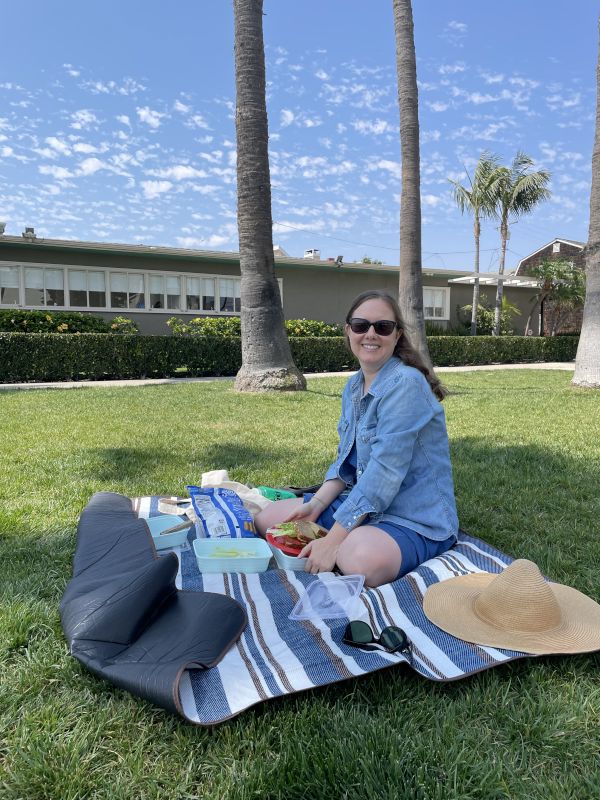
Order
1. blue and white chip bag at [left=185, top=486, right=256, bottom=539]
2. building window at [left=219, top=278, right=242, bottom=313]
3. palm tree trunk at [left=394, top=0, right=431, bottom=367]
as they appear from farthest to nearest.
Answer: building window at [left=219, top=278, right=242, bottom=313]
palm tree trunk at [left=394, top=0, right=431, bottom=367]
blue and white chip bag at [left=185, top=486, right=256, bottom=539]

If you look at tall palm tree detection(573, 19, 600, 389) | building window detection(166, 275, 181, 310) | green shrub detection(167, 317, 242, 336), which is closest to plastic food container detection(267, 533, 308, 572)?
tall palm tree detection(573, 19, 600, 389)

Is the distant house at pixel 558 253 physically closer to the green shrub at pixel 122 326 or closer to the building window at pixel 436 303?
the building window at pixel 436 303

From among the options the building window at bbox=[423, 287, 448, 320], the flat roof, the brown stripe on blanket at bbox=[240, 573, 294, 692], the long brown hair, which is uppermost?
the flat roof

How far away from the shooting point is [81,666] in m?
2.09

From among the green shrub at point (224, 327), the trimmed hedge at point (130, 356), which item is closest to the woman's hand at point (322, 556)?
the trimmed hedge at point (130, 356)

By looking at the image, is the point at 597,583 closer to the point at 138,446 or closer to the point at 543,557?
the point at 543,557

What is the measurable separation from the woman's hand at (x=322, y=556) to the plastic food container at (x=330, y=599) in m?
0.11

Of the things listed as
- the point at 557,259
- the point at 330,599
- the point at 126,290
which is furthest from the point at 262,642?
the point at 557,259

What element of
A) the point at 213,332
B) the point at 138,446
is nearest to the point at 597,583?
the point at 138,446

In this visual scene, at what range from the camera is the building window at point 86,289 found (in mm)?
17281

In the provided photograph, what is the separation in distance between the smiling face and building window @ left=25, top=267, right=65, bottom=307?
16.1 metres

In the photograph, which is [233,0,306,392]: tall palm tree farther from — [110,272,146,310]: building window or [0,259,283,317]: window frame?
[110,272,146,310]: building window

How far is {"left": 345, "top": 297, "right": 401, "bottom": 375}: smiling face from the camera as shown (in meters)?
2.91

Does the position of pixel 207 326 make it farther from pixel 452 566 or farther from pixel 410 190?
pixel 452 566
